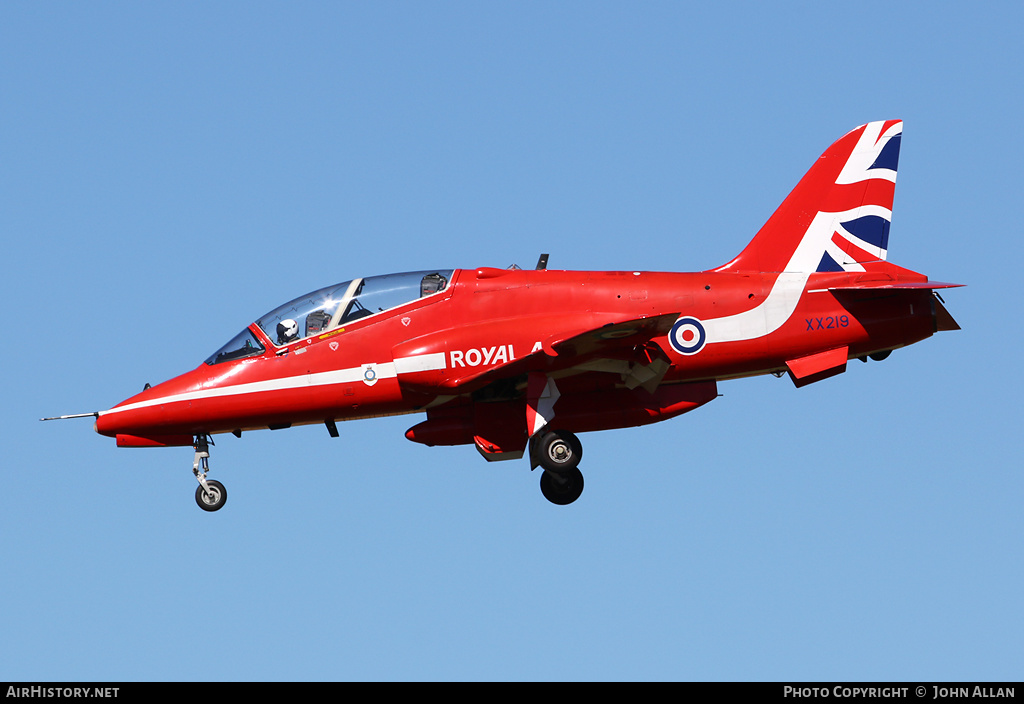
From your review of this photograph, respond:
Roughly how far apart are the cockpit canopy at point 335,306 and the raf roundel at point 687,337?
4.30 m

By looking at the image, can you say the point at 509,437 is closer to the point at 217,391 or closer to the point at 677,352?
the point at 677,352

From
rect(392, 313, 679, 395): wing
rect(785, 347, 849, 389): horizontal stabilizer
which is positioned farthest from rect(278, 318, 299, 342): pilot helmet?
rect(785, 347, 849, 389): horizontal stabilizer

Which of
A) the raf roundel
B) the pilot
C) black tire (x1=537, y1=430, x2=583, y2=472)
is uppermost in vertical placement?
the pilot

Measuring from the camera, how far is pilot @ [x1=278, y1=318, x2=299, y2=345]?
84.1 feet

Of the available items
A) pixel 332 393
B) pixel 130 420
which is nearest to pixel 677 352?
pixel 332 393

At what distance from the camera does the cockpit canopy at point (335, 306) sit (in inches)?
1008

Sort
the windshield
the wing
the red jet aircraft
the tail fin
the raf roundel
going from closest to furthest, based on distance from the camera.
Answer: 1. the wing
2. the red jet aircraft
3. the raf roundel
4. the windshield
5. the tail fin

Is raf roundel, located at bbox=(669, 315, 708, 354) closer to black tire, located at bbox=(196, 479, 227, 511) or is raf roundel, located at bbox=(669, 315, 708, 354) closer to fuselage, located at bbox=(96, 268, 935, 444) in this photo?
fuselage, located at bbox=(96, 268, 935, 444)

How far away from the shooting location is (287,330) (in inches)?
1012

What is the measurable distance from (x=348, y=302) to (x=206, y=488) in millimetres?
4337

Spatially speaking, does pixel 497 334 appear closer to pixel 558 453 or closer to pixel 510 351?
pixel 510 351

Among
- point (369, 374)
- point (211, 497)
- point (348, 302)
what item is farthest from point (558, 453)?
point (211, 497)

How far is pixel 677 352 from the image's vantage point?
83.5 feet
